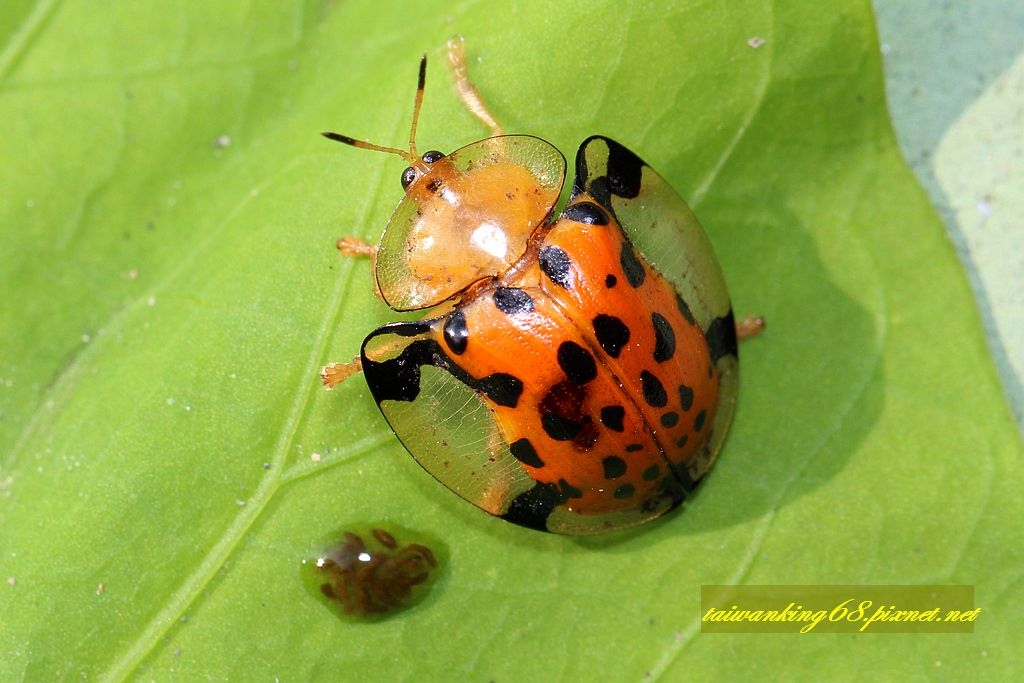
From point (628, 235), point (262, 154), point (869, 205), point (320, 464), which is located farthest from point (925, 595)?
point (262, 154)

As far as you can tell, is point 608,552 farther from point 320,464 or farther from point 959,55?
point 959,55

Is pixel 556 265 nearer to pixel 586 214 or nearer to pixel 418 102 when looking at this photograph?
pixel 586 214

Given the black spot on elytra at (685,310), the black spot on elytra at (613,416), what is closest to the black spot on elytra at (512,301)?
the black spot on elytra at (613,416)

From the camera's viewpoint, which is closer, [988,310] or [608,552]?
[608,552]

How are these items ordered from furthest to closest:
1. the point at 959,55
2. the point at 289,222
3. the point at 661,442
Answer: the point at 959,55 → the point at 289,222 → the point at 661,442

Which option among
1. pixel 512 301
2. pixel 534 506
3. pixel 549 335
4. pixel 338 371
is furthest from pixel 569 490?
pixel 338 371
